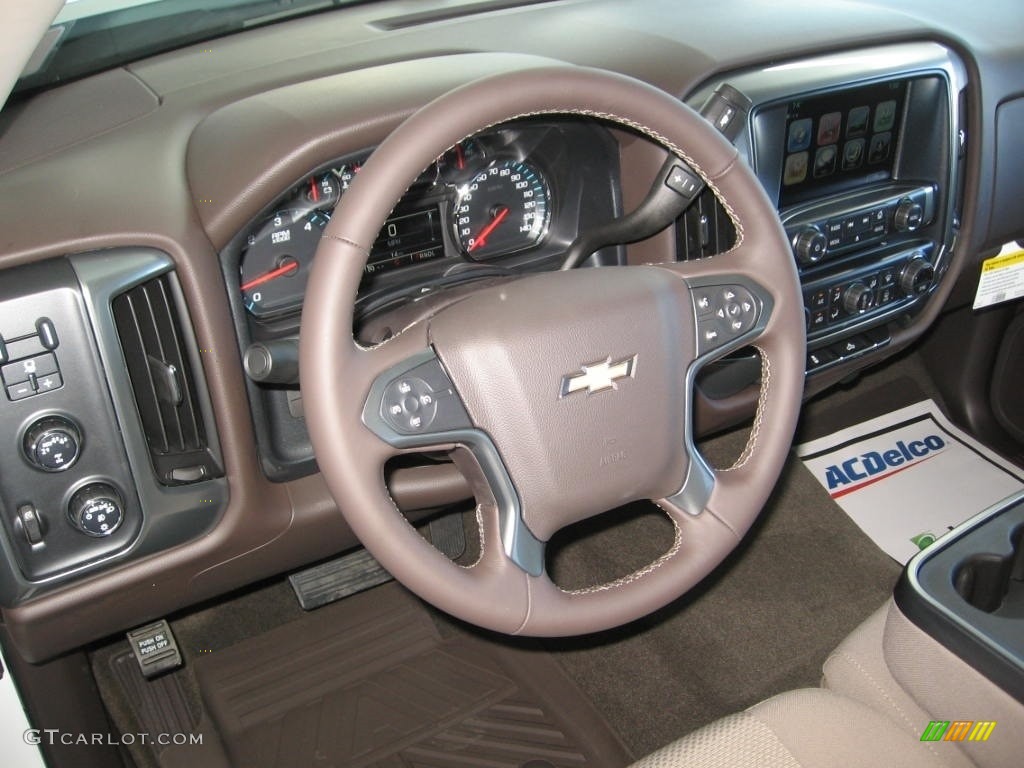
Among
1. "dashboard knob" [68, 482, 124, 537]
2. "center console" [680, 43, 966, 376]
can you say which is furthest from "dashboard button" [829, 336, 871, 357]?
"dashboard knob" [68, 482, 124, 537]

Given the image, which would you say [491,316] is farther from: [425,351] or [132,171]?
[132,171]

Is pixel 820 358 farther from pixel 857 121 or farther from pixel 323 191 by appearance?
pixel 323 191

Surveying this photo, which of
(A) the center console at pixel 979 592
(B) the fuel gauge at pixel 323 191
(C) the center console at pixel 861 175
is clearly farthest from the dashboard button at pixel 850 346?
(B) the fuel gauge at pixel 323 191

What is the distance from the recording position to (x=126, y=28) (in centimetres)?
153

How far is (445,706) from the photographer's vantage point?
70.7 inches

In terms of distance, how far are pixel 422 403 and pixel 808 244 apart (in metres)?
0.84

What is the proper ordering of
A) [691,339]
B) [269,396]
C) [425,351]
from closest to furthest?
[425,351], [691,339], [269,396]

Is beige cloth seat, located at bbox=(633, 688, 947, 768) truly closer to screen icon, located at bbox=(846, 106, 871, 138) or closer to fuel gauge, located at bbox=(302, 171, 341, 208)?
fuel gauge, located at bbox=(302, 171, 341, 208)

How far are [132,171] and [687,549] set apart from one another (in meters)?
0.80

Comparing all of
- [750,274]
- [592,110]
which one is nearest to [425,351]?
[592,110]

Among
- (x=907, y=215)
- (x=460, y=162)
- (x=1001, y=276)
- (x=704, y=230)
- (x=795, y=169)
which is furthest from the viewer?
(x=1001, y=276)

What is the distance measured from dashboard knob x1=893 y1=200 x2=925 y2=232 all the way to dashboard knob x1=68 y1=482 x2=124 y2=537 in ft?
4.30

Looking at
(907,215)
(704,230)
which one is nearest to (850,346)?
(907,215)

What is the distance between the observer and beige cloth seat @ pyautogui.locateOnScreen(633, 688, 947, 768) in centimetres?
116
